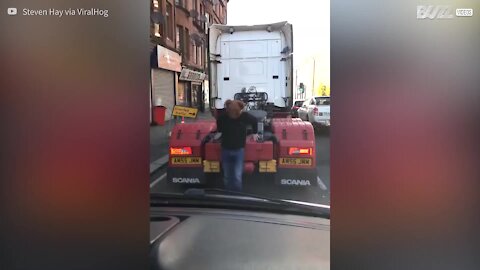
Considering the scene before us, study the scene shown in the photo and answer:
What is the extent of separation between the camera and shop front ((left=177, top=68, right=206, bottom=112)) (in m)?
2.00

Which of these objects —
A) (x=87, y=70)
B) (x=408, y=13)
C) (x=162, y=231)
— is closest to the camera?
(x=408, y=13)

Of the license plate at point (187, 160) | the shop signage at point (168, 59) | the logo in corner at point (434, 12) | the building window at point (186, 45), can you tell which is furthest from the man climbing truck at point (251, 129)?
the logo in corner at point (434, 12)

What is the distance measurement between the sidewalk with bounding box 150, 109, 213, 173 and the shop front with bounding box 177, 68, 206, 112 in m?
0.08

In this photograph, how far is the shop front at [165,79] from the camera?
1.88 meters

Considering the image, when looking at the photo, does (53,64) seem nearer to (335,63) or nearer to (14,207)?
(14,207)

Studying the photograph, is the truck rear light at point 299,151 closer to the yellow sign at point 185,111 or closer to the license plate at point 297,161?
the license plate at point 297,161

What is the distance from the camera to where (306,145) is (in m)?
2.08

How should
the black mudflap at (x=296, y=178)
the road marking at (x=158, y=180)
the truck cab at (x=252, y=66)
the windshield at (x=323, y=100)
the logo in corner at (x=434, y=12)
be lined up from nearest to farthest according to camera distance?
1. the logo in corner at (x=434, y=12)
2. the windshield at (x=323, y=100)
3. the road marking at (x=158, y=180)
4. the black mudflap at (x=296, y=178)
5. the truck cab at (x=252, y=66)

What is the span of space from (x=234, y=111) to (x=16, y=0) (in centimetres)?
126

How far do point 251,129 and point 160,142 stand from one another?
0.52 m

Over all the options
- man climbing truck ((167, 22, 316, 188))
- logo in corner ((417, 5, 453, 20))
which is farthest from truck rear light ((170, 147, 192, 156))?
logo in corner ((417, 5, 453, 20))

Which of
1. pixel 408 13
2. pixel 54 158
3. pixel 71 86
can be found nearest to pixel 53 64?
pixel 71 86

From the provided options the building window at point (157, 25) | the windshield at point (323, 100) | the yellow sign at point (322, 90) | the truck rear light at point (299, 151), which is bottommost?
the truck rear light at point (299, 151)

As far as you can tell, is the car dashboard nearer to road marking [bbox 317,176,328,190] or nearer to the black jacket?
road marking [bbox 317,176,328,190]
